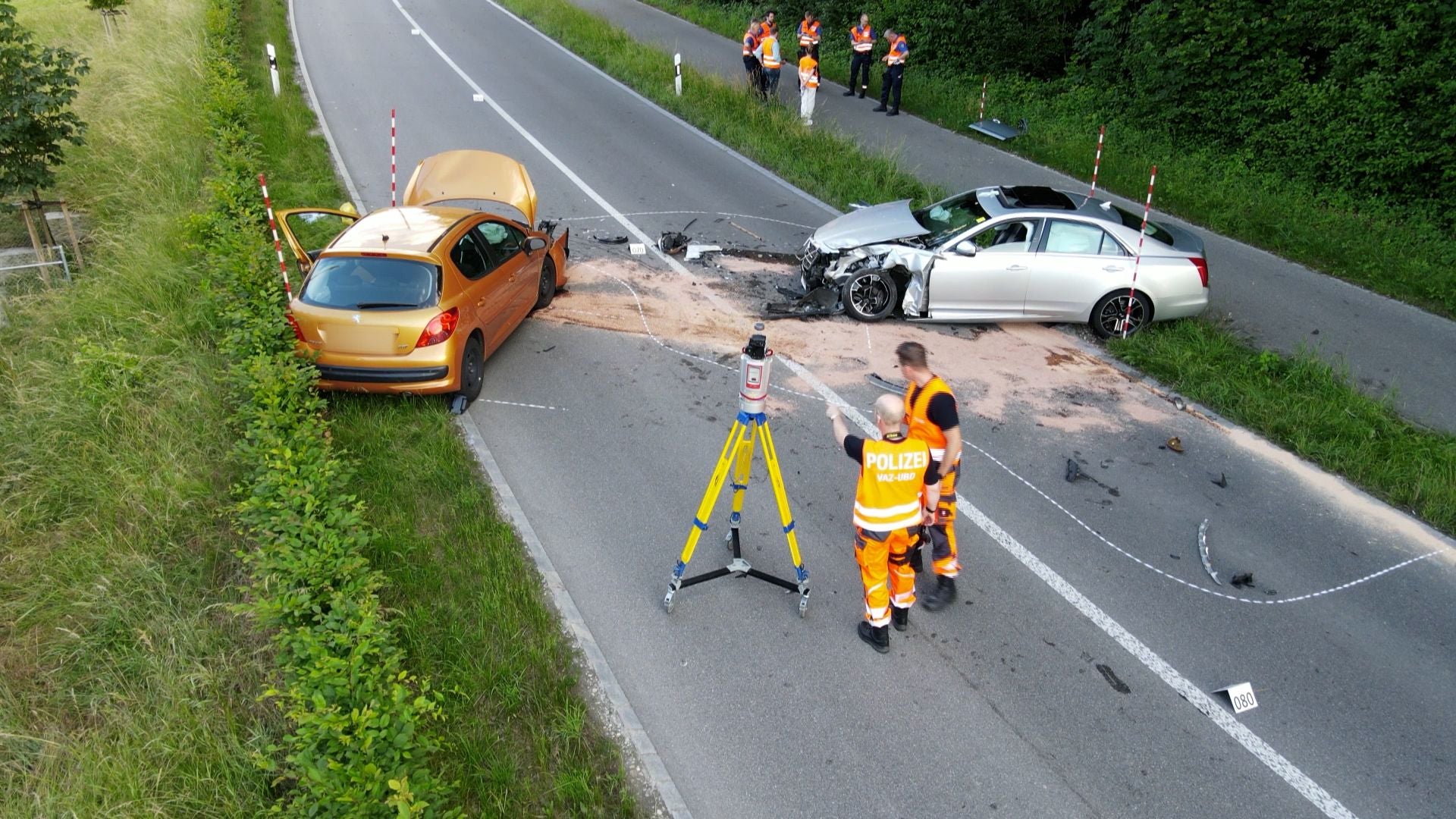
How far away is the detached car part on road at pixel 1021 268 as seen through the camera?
9977 millimetres

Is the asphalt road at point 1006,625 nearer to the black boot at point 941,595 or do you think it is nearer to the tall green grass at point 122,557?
the black boot at point 941,595

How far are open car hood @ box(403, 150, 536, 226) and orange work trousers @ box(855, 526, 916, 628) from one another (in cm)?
697

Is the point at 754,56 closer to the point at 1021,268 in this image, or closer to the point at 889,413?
the point at 1021,268

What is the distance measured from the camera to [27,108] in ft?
36.3

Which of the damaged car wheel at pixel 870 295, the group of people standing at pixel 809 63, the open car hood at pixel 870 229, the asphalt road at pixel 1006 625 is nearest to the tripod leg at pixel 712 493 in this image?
the asphalt road at pixel 1006 625

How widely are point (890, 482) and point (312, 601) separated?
335 centimetres

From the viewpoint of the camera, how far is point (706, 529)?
22.4 feet

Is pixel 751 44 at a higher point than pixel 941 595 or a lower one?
higher

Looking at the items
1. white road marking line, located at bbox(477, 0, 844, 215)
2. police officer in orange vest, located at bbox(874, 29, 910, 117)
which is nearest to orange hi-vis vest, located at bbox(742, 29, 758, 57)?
white road marking line, located at bbox(477, 0, 844, 215)

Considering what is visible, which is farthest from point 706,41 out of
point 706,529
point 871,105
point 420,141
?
point 706,529

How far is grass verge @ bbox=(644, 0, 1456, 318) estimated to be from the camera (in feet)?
39.8

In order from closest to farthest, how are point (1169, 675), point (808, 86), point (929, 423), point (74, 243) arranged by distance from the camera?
1. point (1169, 675)
2. point (929, 423)
3. point (74, 243)
4. point (808, 86)

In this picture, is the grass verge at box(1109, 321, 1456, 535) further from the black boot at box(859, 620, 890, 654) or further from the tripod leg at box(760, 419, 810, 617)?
the tripod leg at box(760, 419, 810, 617)

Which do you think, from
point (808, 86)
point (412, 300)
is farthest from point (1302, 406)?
point (808, 86)
